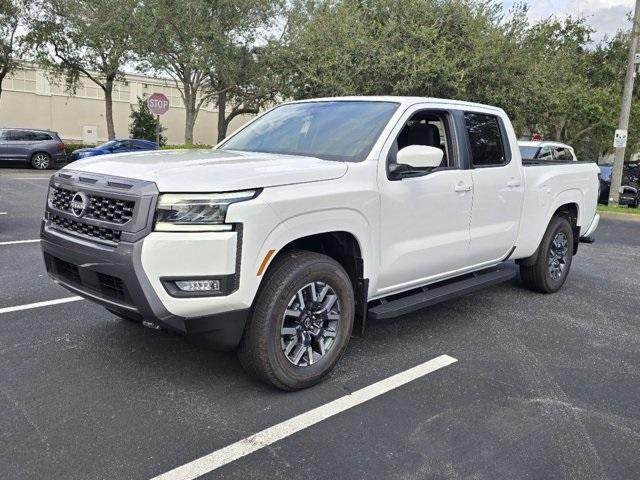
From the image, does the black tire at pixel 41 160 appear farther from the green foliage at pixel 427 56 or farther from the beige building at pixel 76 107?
the beige building at pixel 76 107

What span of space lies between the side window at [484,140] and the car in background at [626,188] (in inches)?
603

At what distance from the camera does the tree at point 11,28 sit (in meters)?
25.0

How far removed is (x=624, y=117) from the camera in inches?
659

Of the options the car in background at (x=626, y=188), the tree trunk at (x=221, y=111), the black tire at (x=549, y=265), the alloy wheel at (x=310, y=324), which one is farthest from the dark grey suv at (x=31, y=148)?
the alloy wheel at (x=310, y=324)

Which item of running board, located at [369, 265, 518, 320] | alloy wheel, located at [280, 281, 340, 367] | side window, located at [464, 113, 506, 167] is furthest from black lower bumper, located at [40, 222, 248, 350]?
side window, located at [464, 113, 506, 167]

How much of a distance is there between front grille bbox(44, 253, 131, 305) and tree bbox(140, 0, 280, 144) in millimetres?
20028

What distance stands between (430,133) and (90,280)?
9.46ft

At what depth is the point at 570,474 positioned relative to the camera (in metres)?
2.87

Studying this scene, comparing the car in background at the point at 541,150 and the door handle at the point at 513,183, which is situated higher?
the car in background at the point at 541,150

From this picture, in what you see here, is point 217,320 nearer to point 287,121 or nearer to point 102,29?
point 287,121

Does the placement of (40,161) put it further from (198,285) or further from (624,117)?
(198,285)

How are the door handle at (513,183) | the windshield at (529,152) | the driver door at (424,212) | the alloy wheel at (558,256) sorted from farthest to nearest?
the windshield at (529,152) → the alloy wheel at (558,256) → the door handle at (513,183) → the driver door at (424,212)

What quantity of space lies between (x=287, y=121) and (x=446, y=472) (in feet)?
9.85

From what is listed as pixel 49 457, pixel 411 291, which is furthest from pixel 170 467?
pixel 411 291
